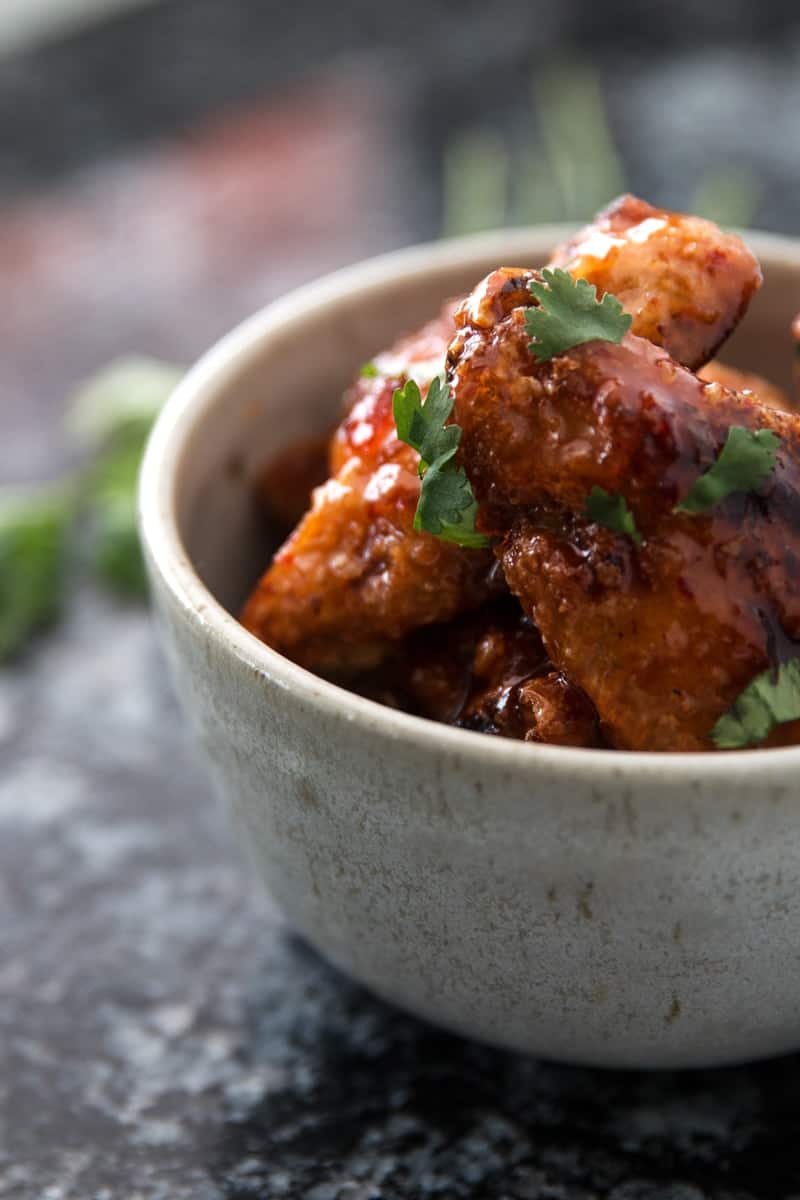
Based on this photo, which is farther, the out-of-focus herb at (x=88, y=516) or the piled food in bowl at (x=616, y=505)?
the out-of-focus herb at (x=88, y=516)

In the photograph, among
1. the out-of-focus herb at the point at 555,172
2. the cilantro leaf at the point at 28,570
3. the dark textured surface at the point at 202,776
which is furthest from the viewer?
the out-of-focus herb at the point at 555,172

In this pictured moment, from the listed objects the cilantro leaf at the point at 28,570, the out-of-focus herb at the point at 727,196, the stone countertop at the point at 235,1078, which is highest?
the out-of-focus herb at the point at 727,196

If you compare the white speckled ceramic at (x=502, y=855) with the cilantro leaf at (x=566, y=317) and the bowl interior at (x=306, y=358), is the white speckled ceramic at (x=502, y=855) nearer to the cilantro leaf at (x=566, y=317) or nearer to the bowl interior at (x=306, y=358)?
the bowl interior at (x=306, y=358)

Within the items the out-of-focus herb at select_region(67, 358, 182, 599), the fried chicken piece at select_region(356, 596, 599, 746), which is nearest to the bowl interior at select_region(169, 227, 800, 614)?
the fried chicken piece at select_region(356, 596, 599, 746)

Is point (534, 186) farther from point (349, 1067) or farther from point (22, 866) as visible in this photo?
point (349, 1067)

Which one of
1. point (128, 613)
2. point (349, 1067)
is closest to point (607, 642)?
point (349, 1067)

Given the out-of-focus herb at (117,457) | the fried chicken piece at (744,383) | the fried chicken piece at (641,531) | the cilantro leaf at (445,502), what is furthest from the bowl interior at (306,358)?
the out-of-focus herb at (117,457)

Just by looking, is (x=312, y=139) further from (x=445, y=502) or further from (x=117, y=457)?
(x=445, y=502)

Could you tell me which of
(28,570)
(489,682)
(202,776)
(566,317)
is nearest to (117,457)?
(28,570)
